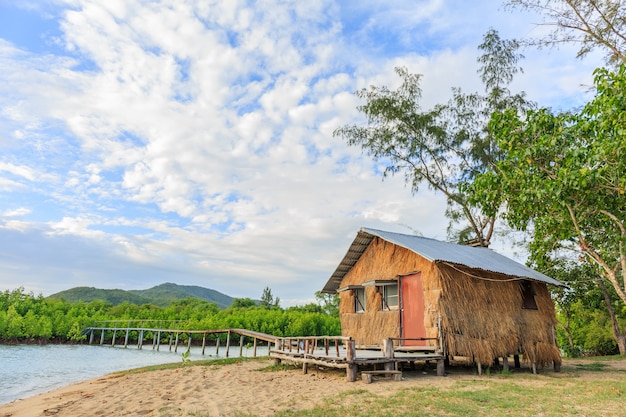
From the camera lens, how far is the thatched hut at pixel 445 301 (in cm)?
1164

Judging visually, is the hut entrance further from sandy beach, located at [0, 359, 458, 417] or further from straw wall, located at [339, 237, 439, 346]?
sandy beach, located at [0, 359, 458, 417]

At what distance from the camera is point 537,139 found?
36.7 feet

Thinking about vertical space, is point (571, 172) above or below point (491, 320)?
above

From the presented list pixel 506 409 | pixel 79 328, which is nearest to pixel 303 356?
pixel 506 409

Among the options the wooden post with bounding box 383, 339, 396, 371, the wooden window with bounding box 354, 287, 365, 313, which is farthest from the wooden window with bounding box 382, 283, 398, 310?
the wooden post with bounding box 383, 339, 396, 371

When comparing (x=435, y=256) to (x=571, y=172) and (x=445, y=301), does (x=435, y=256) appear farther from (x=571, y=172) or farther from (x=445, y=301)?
(x=571, y=172)

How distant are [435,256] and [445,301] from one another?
48.8 inches

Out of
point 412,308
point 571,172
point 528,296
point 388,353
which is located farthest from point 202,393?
point 528,296

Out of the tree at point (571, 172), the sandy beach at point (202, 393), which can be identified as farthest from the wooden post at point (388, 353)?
the tree at point (571, 172)

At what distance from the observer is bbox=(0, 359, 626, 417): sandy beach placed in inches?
299

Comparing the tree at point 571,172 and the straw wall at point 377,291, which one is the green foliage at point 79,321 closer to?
the straw wall at point 377,291

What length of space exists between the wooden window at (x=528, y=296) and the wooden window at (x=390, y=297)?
159 inches

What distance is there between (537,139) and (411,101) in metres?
11.8

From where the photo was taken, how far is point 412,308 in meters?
13.0
